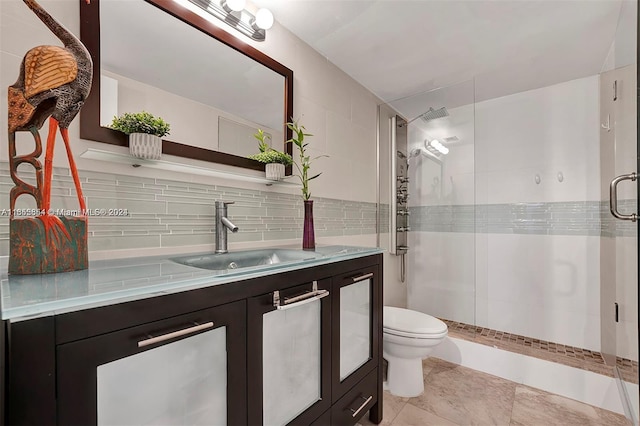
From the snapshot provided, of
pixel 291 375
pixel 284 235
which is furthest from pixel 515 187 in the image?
pixel 291 375

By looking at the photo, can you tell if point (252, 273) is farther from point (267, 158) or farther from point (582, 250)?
point (582, 250)

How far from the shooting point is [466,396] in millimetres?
1948

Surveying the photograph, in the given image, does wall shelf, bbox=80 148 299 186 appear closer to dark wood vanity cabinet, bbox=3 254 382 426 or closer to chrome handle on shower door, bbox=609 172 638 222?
dark wood vanity cabinet, bbox=3 254 382 426

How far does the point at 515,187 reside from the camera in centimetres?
273

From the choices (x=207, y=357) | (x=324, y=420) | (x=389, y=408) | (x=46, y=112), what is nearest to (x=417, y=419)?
(x=389, y=408)

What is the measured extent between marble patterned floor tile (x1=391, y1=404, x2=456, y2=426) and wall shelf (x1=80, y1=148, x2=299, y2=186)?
5.12ft

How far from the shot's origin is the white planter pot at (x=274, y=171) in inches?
62.6

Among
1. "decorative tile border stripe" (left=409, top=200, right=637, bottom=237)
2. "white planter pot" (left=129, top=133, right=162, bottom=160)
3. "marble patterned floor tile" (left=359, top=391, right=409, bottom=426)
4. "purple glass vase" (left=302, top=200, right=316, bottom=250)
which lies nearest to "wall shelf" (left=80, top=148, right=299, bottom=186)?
"white planter pot" (left=129, top=133, right=162, bottom=160)

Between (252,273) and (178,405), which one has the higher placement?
(252,273)

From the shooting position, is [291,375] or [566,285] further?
[566,285]

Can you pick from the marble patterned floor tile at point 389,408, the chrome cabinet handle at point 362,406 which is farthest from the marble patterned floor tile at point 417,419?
the chrome cabinet handle at point 362,406

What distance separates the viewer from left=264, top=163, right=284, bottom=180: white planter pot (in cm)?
159

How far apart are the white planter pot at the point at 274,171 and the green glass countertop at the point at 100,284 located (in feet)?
2.21

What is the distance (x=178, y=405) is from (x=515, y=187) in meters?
3.00
